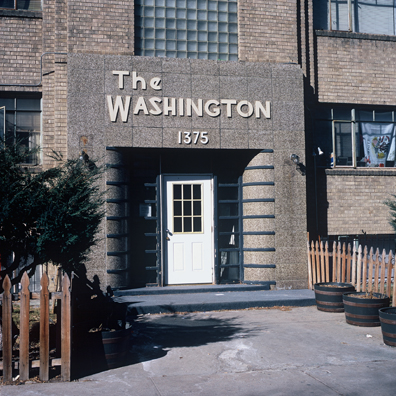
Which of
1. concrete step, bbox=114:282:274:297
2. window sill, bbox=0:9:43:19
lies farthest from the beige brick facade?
window sill, bbox=0:9:43:19

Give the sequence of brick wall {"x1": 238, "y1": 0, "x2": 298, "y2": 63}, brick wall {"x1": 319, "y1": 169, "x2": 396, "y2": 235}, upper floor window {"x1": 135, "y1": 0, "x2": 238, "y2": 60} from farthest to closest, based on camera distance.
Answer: brick wall {"x1": 319, "y1": 169, "x2": 396, "y2": 235}, brick wall {"x1": 238, "y1": 0, "x2": 298, "y2": 63}, upper floor window {"x1": 135, "y1": 0, "x2": 238, "y2": 60}

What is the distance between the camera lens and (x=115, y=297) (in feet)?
33.6

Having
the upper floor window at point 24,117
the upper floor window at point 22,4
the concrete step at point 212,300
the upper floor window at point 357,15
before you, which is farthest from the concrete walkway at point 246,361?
the upper floor window at point 357,15

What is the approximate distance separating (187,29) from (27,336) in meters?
8.67

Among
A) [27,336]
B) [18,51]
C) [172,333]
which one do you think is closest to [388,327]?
[172,333]

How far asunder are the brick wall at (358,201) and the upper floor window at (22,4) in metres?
8.43

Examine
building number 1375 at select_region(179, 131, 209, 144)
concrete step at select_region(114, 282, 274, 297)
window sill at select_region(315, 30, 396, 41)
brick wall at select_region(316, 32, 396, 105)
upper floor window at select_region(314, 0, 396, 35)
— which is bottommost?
concrete step at select_region(114, 282, 274, 297)

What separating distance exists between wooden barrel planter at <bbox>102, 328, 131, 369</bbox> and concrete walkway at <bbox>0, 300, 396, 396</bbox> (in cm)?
12

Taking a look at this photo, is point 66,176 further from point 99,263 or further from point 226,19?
point 226,19

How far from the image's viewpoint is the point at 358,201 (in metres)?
12.4

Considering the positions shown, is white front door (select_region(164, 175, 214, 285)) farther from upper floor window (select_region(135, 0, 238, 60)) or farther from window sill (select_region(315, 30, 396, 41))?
window sill (select_region(315, 30, 396, 41))

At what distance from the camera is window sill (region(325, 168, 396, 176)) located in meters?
12.2

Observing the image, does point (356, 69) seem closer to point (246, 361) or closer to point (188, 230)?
point (188, 230)

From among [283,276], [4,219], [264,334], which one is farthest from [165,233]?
[4,219]
